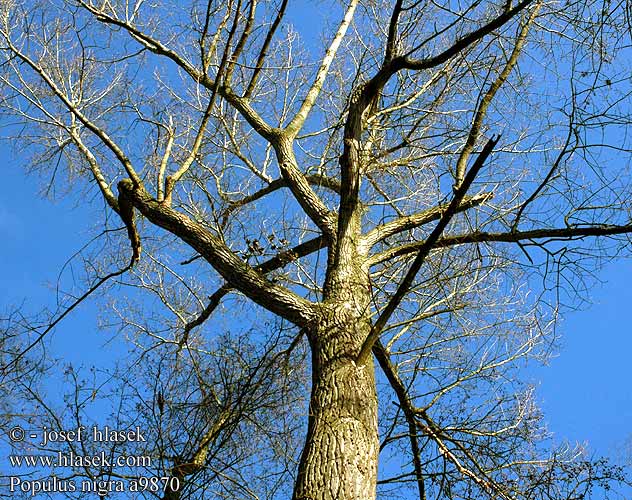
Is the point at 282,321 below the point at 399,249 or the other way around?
below

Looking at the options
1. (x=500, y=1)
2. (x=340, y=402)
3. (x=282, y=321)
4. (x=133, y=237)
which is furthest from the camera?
(x=500, y=1)

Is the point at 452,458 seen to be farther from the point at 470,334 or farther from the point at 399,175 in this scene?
the point at 399,175

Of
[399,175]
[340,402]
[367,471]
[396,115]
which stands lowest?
[367,471]

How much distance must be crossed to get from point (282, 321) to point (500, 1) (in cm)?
291

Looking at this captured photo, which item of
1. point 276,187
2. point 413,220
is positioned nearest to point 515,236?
point 413,220

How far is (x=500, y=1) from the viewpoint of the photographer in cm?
508

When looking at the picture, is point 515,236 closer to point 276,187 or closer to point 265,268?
point 265,268

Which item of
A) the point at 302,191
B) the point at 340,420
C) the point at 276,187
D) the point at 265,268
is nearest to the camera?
the point at 340,420

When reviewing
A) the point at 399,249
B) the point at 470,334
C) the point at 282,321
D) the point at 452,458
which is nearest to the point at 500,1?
the point at 399,249

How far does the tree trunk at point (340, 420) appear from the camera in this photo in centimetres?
309

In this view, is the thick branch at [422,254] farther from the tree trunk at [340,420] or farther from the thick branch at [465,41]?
the thick branch at [465,41]

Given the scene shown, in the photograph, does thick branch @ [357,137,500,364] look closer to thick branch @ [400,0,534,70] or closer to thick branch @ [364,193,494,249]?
thick branch @ [400,0,534,70]

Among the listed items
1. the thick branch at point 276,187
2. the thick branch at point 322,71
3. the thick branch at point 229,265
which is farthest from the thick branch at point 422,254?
the thick branch at point 322,71

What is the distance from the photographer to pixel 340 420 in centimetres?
333
